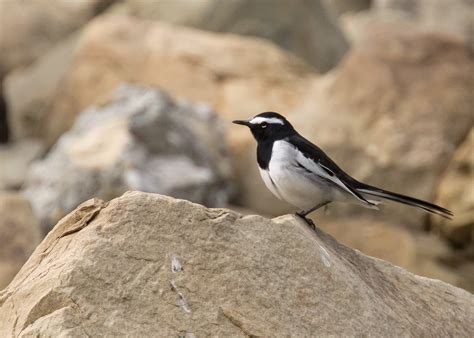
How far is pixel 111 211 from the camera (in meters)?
6.07

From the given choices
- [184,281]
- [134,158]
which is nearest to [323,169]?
[184,281]

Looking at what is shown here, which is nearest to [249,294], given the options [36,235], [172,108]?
[36,235]

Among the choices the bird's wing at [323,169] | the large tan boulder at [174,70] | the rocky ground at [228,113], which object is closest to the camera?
the bird's wing at [323,169]

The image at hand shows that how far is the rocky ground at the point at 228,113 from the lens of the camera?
1305 centimetres

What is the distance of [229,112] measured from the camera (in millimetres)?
15797

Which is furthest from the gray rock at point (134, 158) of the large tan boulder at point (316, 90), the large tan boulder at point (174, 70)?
the large tan boulder at point (174, 70)

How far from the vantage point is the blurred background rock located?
13.1 meters

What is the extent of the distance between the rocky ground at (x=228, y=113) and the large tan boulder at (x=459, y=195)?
2 centimetres

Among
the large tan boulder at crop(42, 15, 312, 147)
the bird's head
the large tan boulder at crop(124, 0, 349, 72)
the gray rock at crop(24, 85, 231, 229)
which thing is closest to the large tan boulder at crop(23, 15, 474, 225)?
the large tan boulder at crop(42, 15, 312, 147)

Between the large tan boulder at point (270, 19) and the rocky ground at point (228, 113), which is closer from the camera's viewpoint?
the rocky ground at point (228, 113)

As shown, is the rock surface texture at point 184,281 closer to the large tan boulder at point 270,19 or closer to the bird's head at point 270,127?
the bird's head at point 270,127

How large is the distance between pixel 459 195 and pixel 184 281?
758 centimetres

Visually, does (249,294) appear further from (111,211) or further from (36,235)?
(36,235)

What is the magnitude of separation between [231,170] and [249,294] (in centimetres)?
898
